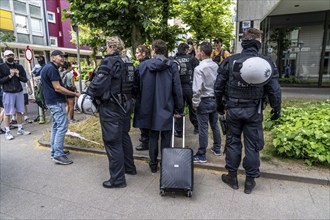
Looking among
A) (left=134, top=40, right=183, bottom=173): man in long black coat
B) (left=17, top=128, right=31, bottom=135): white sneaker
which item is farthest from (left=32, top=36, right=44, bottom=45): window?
(left=134, top=40, right=183, bottom=173): man in long black coat

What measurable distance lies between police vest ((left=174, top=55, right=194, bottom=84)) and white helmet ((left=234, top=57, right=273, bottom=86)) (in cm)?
232

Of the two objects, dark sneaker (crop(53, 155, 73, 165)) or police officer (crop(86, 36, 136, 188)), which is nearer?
police officer (crop(86, 36, 136, 188))

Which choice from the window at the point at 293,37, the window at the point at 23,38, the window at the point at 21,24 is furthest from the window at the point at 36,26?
the window at the point at 293,37

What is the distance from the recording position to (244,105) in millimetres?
3092

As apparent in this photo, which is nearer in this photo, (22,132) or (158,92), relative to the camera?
(158,92)

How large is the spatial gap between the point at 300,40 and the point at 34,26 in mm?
26641

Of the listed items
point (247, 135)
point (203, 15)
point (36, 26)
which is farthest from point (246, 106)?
point (36, 26)

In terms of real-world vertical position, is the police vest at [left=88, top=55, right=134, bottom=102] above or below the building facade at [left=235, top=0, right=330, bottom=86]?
below

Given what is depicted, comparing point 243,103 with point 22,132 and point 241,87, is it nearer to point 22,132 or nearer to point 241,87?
point 241,87

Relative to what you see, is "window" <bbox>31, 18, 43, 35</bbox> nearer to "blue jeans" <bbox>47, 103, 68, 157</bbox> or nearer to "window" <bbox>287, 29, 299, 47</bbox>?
"window" <bbox>287, 29, 299, 47</bbox>

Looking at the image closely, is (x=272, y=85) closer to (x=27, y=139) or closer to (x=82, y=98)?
(x=82, y=98)

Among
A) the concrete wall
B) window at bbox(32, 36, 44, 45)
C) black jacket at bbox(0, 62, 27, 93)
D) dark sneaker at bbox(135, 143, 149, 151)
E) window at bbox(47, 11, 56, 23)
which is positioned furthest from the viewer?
window at bbox(47, 11, 56, 23)

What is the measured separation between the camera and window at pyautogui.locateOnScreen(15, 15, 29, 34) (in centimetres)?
2458

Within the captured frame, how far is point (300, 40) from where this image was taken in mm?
11992
